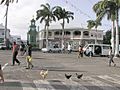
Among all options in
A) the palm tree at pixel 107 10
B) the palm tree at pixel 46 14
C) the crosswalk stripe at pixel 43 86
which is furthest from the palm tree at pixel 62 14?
the crosswalk stripe at pixel 43 86

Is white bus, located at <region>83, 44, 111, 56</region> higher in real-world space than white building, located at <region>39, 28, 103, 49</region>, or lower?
lower

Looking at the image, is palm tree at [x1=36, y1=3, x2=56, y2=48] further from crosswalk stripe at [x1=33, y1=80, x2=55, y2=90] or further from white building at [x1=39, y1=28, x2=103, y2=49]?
crosswalk stripe at [x1=33, y1=80, x2=55, y2=90]

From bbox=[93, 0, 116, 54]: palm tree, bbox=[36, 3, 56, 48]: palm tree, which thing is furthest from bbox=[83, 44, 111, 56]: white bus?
bbox=[36, 3, 56, 48]: palm tree

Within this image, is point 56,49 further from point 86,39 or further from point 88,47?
point 86,39

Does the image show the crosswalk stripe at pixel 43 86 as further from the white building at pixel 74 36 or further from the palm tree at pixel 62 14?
the white building at pixel 74 36

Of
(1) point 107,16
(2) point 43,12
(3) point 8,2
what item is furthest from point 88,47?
(3) point 8,2

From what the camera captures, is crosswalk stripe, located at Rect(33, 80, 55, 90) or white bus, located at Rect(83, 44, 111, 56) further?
white bus, located at Rect(83, 44, 111, 56)

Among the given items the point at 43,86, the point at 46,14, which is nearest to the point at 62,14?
the point at 46,14

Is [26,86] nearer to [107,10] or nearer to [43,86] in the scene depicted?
[43,86]

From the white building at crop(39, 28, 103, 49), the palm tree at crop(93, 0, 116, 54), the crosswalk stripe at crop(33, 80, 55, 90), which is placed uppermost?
the palm tree at crop(93, 0, 116, 54)

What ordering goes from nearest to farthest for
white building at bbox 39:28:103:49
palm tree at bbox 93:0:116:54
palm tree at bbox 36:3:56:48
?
palm tree at bbox 93:0:116:54
palm tree at bbox 36:3:56:48
white building at bbox 39:28:103:49

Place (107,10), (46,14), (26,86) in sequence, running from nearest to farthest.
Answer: (26,86) < (107,10) < (46,14)

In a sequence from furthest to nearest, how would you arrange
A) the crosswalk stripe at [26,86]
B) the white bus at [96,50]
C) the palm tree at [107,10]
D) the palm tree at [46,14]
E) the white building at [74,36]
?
the white building at [74,36]
the palm tree at [46,14]
the palm tree at [107,10]
the white bus at [96,50]
the crosswalk stripe at [26,86]

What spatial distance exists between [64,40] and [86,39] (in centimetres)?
630
